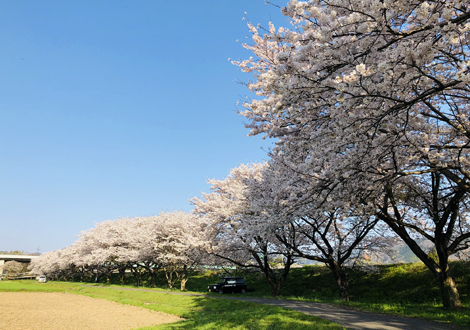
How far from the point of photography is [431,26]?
210 inches

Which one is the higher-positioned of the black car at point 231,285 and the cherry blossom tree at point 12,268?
the black car at point 231,285

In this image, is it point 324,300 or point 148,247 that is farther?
point 148,247

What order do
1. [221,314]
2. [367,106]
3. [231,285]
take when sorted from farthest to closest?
1. [231,285]
2. [221,314]
3. [367,106]

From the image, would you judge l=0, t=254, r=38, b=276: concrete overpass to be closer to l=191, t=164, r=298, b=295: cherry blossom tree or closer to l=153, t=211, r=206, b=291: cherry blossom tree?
l=153, t=211, r=206, b=291: cherry blossom tree

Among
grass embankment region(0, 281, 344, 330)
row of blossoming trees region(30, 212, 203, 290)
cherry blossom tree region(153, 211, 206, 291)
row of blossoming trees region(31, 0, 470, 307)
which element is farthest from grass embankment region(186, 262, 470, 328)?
row of blossoming trees region(30, 212, 203, 290)

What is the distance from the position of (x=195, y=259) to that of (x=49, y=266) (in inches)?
2196

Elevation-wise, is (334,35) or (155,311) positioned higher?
(334,35)

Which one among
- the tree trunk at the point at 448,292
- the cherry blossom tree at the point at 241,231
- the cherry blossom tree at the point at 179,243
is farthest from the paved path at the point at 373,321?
the cherry blossom tree at the point at 179,243

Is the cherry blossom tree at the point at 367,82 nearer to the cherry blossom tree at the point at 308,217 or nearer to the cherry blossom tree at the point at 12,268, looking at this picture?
the cherry blossom tree at the point at 308,217

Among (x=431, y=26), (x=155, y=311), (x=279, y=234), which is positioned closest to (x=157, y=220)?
(x=155, y=311)

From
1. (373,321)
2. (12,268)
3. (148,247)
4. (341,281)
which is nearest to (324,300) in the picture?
(341,281)

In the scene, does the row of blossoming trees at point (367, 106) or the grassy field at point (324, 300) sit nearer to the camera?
the row of blossoming trees at point (367, 106)

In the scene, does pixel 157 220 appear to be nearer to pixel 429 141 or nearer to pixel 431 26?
pixel 429 141

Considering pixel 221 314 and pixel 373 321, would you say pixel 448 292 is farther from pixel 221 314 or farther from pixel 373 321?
pixel 221 314
